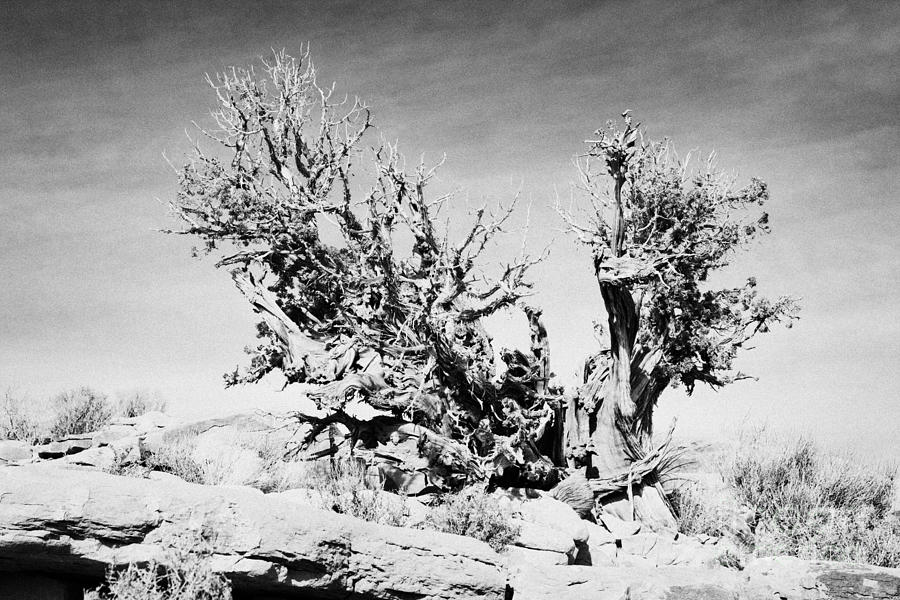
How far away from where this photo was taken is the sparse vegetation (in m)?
14.0

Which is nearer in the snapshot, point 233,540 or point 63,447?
point 233,540

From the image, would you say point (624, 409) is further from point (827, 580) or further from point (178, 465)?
point (178, 465)

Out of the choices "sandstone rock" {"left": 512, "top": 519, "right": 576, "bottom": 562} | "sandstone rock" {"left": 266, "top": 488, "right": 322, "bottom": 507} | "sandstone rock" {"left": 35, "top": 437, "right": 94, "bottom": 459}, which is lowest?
"sandstone rock" {"left": 512, "top": 519, "right": 576, "bottom": 562}

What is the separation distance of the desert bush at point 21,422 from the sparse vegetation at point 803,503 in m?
14.3

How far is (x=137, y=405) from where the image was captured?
22484 millimetres

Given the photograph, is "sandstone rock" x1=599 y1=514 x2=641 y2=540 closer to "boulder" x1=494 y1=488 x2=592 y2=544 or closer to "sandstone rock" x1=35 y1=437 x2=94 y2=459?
"boulder" x1=494 y1=488 x2=592 y2=544

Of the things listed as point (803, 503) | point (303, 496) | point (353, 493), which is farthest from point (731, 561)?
point (303, 496)

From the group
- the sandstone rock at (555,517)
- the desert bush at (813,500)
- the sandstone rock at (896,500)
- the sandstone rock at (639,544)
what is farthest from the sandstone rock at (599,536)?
the sandstone rock at (896,500)

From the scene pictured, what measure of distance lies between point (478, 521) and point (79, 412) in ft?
38.5

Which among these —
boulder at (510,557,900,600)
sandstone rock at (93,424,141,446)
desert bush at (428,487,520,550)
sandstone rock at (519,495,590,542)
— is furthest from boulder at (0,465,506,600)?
sandstone rock at (93,424,141,446)

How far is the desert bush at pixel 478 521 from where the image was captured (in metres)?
12.4

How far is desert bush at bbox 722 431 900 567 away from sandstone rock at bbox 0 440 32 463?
526 inches

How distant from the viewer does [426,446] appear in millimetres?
16438

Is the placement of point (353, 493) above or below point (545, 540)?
above
